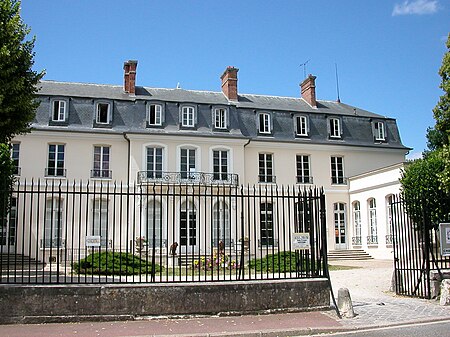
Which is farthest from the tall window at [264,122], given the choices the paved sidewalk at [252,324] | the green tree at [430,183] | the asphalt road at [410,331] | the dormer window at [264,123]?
the asphalt road at [410,331]

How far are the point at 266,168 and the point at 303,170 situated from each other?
240 cm

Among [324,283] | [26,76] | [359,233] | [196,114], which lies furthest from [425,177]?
[26,76]

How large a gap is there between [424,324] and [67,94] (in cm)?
2431

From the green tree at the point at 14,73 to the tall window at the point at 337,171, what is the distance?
2257cm

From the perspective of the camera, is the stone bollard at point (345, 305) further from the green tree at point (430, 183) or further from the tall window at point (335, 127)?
the tall window at point (335, 127)

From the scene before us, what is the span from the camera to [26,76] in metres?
11.6

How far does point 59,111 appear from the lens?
90.9 ft

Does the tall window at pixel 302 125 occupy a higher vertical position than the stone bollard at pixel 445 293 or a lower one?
higher

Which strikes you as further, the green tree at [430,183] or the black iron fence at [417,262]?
the green tree at [430,183]

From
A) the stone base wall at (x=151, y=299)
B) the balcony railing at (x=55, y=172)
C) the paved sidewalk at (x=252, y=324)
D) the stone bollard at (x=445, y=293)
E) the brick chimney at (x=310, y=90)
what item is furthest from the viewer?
the brick chimney at (x=310, y=90)

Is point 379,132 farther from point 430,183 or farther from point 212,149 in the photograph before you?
point 212,149

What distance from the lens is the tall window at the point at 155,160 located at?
1099 inches

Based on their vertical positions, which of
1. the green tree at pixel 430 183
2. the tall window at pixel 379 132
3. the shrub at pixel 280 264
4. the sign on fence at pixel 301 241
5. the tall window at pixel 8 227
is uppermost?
the tall window at pixel 379 132

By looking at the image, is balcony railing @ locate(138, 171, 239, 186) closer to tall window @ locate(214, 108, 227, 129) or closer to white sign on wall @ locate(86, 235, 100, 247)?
tall window @ locate(214, 108, 227, 129)
